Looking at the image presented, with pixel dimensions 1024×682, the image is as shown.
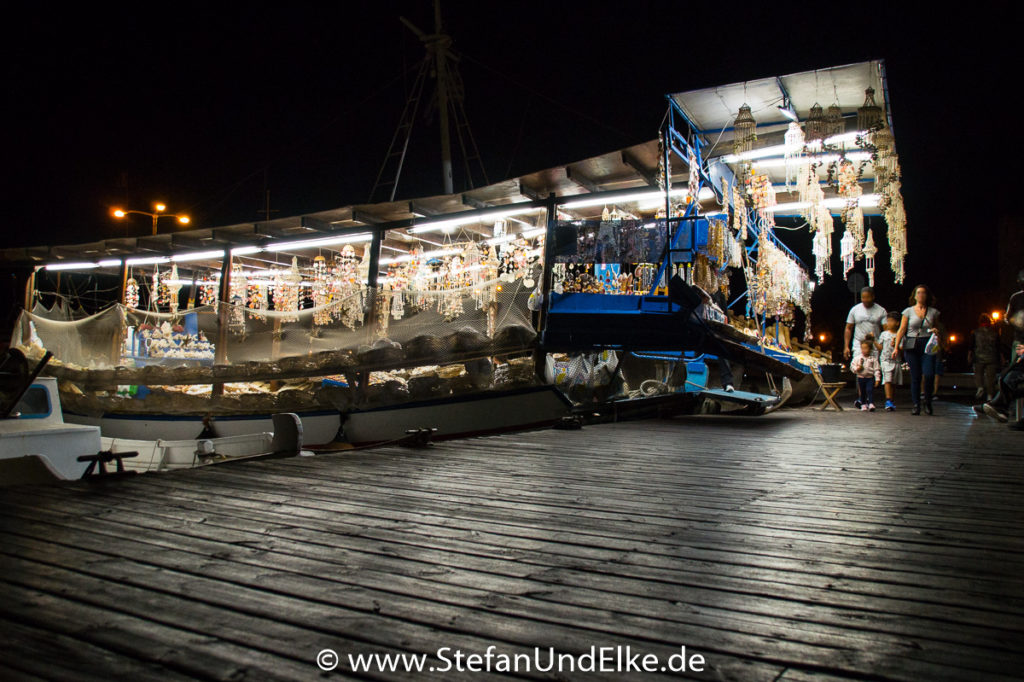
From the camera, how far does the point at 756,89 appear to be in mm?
8977

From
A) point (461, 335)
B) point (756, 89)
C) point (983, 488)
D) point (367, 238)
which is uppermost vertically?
point (756, 89)

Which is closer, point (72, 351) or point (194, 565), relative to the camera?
point (194, 565)

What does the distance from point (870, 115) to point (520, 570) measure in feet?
30.5

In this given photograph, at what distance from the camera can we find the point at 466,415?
9625mm

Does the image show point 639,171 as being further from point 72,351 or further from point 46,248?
point 46,248

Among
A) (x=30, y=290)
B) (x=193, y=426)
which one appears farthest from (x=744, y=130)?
(x=30, y=290)

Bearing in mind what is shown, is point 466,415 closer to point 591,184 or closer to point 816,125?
point 591,184

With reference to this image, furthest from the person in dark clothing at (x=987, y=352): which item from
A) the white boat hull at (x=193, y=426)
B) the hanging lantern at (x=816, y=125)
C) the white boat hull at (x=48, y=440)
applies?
the white boat hull at (x=48, y=440)

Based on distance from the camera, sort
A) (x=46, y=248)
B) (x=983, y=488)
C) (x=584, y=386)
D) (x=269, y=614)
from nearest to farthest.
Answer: (x=269, y=614) → (x=983, y=488) → (x=584, y=386) → (x=46, y=248)

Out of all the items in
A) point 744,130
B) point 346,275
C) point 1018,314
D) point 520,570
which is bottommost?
point 520,570

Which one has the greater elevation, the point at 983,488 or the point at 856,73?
the point at 856,73

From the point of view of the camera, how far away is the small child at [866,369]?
9992 mm

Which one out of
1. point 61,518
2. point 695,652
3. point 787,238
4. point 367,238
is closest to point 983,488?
point 695,652

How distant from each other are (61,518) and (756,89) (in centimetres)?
941
